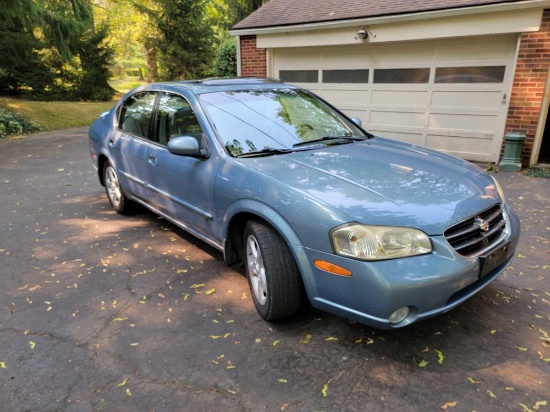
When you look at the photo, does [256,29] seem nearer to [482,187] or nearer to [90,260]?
[90,260]

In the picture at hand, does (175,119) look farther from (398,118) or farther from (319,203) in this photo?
(398,118)

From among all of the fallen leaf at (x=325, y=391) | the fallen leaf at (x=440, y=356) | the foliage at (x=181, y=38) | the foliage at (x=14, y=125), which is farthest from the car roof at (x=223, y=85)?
the foliage at (x=181, y=38)

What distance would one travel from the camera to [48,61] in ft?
63.7

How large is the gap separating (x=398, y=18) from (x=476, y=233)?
616 centimetres

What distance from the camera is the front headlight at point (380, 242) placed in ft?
7.17

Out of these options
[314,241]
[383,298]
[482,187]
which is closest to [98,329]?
[314,241]

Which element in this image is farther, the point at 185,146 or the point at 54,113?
the point at 54,113

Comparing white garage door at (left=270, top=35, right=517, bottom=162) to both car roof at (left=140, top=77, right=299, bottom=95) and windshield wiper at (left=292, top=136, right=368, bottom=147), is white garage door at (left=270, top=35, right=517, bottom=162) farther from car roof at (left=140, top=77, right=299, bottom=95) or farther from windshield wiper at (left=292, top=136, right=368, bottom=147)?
windshield wiper at (left=292, top=136, right=368, bottom=147)

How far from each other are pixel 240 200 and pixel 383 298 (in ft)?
3.89

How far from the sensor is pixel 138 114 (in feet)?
14.5

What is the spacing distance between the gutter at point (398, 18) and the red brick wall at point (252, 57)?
220mm

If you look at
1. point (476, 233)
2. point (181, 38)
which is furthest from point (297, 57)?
point (181, 38)

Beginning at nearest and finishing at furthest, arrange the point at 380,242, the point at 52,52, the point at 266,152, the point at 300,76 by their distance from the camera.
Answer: the point at 380,242, the point at 266,152, the point at 300,76, the point at 52,52

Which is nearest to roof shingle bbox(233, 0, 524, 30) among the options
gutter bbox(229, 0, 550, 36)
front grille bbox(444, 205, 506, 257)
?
gutter bbox(229, 0, 550, 36)
